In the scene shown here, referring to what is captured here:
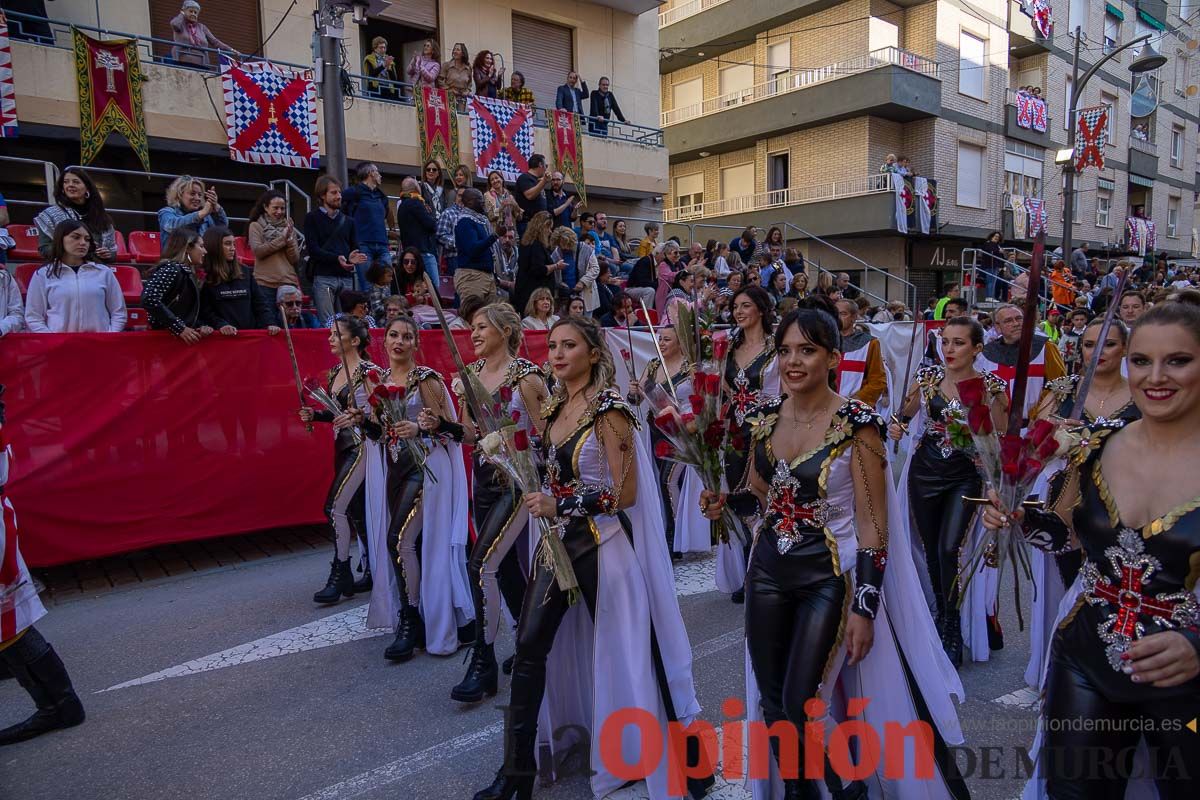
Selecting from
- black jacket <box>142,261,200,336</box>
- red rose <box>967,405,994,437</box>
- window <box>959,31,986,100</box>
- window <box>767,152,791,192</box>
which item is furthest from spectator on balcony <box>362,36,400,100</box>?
window <box>959,31,986,100</box>

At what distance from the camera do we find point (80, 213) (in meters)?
7.41

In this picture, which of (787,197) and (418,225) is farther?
(787,197)

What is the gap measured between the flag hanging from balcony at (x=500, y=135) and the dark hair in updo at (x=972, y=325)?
1053 centimetres

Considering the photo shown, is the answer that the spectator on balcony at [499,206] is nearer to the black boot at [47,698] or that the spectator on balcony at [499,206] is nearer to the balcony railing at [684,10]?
the black boot at [47,698]

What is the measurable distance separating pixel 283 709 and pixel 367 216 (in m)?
6.67

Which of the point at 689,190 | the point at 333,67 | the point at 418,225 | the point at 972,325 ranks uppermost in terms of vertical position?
the point at 689,190

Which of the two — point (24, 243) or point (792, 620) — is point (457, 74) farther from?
point (792, 620)

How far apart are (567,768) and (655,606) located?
0.91m

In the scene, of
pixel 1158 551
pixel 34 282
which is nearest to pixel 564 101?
pixel 34 282

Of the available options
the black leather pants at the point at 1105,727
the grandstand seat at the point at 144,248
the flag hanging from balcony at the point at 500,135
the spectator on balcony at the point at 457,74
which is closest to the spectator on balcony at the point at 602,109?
the flag hanging from balcony at the point at 500,135

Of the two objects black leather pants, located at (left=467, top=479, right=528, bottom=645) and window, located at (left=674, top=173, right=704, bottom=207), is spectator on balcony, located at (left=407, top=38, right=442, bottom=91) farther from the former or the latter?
window, located at (left=674, top=173, right=704, bottom=207)

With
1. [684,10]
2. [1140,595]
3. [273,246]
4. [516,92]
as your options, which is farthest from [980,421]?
[684,10]

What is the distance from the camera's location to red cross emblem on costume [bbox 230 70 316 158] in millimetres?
12047

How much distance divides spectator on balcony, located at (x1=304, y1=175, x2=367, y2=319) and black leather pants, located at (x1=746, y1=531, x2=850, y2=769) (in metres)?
7.05
